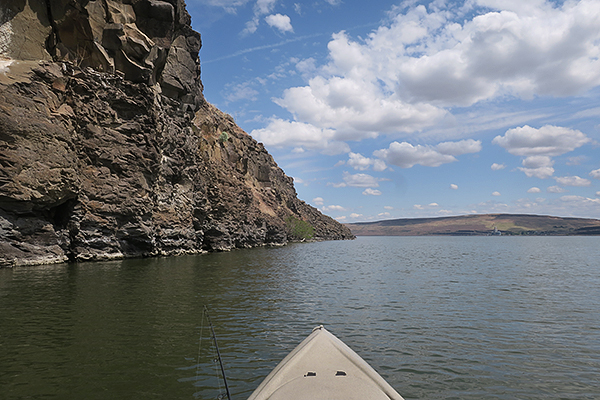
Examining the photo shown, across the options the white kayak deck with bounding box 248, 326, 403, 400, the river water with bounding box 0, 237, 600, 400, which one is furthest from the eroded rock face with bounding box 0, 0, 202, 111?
the white kayak deck with bounding box 248, 326, 403, 400

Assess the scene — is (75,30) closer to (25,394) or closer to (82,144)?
(82,144)

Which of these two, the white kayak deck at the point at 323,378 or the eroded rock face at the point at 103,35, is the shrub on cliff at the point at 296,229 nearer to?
the eroded rock face at the point at 103,35

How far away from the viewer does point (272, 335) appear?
38.0ft

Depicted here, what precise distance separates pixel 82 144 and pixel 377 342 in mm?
35953

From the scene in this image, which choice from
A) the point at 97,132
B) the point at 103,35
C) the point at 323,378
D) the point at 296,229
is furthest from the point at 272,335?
the point at 296,229

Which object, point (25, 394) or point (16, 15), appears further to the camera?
point (16, 15)

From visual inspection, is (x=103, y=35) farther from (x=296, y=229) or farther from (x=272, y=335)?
(x=296, y=229)

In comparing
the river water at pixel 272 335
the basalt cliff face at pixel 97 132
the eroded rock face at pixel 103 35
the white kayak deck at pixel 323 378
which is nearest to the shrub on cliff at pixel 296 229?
the basalt cliff face at pixel 97 132

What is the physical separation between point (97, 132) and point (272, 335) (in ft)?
112

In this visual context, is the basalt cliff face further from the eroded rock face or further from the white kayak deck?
the white kayak deck

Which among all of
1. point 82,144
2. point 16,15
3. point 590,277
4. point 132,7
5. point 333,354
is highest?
point 132,7

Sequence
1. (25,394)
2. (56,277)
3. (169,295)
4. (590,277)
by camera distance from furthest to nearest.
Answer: (590,277)
(56,277)
(169,295)
(25,394)

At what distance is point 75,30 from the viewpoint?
123 ft

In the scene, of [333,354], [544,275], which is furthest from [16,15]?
[544,275]
